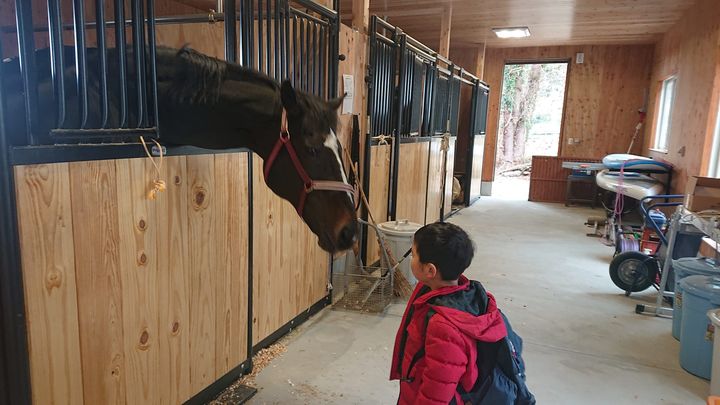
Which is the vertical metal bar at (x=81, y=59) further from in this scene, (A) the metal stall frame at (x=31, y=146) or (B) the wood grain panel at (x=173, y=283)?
(B) the wood grain panel at (x=173, y=283)

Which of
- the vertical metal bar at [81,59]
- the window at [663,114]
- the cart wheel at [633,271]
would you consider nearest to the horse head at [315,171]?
the vertical metal bar at [81,59]

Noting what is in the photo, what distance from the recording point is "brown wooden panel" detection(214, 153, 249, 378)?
73.1 inches

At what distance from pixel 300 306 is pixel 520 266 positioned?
95.9 inches

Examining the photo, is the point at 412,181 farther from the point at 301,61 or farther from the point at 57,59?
the point at 57,59

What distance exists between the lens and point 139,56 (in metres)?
1.31

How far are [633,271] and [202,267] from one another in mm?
3269

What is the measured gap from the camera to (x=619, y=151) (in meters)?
8.02

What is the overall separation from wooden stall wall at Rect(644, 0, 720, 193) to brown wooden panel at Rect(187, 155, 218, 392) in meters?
4.93

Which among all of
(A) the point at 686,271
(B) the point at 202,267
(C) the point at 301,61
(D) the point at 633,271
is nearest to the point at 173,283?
(B) the point at 202,267

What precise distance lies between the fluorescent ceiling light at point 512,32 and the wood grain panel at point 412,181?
3.32m

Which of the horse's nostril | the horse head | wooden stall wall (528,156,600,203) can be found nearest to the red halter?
the horse head

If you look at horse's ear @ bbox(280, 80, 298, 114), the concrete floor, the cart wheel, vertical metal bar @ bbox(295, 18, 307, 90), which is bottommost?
the concrete floor

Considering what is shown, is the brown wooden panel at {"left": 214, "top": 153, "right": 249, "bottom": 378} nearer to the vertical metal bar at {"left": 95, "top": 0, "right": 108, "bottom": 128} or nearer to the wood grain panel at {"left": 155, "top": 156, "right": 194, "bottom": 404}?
the wood grain panel at {"left": 155, "top": 156, "right": 194, "bottom": 404}

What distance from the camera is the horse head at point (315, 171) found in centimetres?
141
